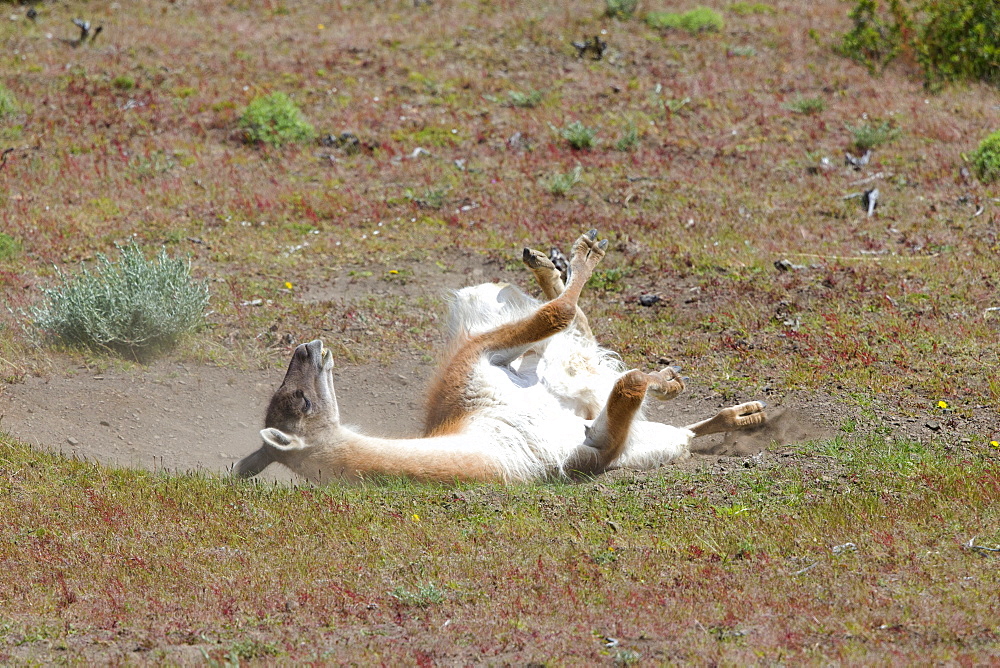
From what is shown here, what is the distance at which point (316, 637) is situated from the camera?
4.75 metres

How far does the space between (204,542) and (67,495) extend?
1.06 meters

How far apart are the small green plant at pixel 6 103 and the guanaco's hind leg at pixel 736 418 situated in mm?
10841

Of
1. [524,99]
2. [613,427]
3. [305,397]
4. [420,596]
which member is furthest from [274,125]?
[420,596]

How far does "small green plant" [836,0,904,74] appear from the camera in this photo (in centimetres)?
A: 1627

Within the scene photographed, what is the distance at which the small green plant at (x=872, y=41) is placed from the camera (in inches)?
640

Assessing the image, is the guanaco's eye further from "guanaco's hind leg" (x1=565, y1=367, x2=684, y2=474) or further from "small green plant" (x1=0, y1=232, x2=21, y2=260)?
"small green plant" (x1=0, y1=232, x2=21, y2=260)

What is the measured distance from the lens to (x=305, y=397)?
685 centimetres

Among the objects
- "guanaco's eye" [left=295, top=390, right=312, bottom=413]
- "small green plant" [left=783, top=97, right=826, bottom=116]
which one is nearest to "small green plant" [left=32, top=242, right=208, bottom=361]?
"guanaco's eye" [left=295, top=390, right=312, bottom=413]

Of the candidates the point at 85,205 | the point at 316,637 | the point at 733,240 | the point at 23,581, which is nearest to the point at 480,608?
the point at 316,637

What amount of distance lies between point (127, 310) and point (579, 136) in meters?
6.47

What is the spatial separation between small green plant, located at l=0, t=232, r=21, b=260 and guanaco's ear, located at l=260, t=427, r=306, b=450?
5.38 metres

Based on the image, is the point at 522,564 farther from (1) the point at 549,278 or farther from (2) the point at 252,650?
(1) the point at 549,278

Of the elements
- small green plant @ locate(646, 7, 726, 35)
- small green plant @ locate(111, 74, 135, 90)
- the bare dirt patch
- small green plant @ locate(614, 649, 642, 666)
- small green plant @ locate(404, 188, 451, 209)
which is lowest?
the bare dirt patch

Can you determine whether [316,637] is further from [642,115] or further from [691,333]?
[642,115]
